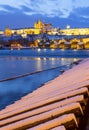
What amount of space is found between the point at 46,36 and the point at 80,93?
158 m

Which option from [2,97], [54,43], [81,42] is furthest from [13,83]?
[54,43]

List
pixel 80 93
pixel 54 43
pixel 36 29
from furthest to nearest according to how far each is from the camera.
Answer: pixel 36 29
pixel 54 43
pixel 80 93

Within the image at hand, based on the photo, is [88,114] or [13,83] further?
[13,83]

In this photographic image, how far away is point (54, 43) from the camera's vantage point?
147625 millimetres

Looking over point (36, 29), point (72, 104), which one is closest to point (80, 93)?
point (72, 104)

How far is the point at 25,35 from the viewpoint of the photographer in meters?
170

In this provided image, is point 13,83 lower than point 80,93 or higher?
lower

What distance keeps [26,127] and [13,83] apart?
30.2ft

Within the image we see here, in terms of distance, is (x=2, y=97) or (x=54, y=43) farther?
(x=54, y=43)

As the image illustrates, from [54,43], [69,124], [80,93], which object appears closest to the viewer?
[69,124]

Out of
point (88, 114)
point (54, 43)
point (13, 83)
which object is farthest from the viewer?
point (54, 43)

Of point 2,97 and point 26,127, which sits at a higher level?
point 26,127

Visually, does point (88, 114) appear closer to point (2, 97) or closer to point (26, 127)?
point (26, 127)

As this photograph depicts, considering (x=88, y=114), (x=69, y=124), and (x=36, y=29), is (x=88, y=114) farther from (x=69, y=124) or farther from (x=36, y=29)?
(x=36, y=29)
